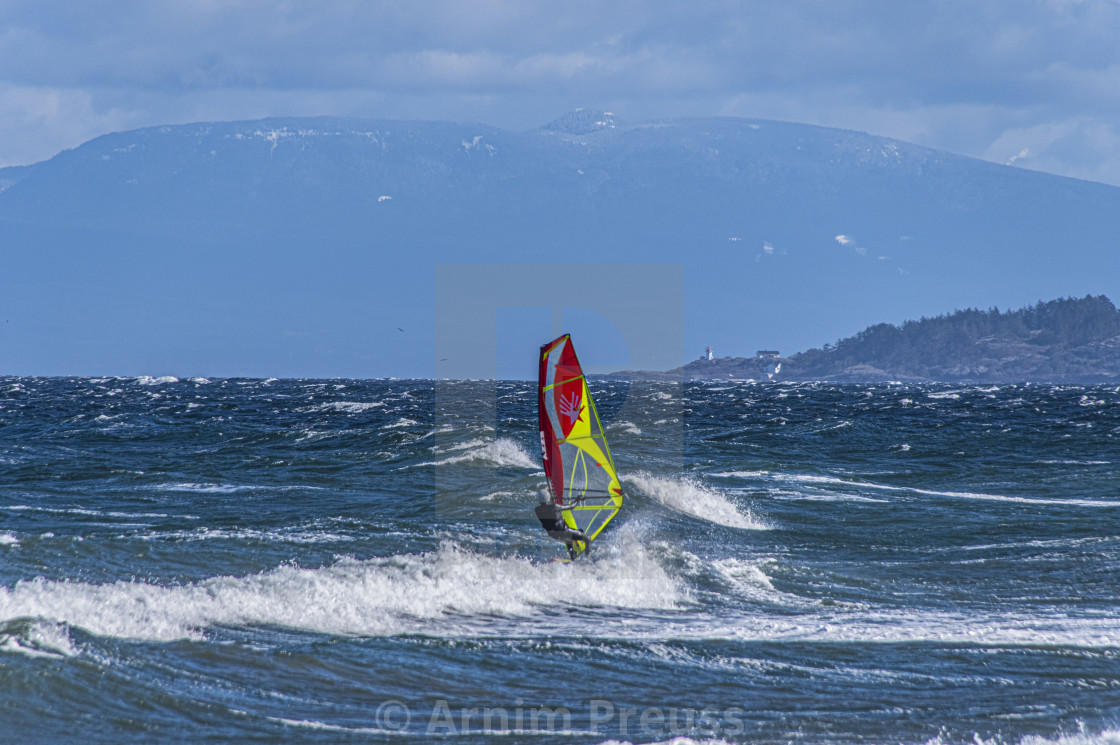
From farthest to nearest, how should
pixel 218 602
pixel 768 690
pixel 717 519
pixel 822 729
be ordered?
1. pixel 717 519
2. pixel 218 602
3. pixel 768 690
4. pixel 822 729

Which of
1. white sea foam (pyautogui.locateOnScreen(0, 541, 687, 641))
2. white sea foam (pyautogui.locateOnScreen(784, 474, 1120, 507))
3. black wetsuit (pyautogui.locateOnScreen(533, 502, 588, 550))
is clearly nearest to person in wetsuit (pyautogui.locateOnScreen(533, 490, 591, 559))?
black wetsuit (pyautogui.locateOnScreen(533, 502, 588, 550))

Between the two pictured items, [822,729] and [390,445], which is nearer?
[822,729]

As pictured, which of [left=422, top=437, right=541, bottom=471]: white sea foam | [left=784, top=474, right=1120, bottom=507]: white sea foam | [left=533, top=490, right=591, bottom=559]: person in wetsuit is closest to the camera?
[left=533, top=490, right=591, bottom=559]: person in wetsuit

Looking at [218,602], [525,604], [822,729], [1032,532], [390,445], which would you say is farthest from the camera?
[390,445]

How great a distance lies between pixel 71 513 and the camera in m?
17.2

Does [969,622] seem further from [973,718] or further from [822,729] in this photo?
[822,729]

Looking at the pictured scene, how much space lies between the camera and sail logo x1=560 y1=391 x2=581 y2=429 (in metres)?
13.3

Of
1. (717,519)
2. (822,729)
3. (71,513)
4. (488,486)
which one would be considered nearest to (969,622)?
(822,729)

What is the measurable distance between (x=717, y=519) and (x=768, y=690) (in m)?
10.7

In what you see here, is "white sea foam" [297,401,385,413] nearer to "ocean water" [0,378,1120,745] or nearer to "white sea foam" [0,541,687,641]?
"ocean water" [0,378,1120,745]

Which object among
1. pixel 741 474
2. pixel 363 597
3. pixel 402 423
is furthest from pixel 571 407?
pixel 402 423

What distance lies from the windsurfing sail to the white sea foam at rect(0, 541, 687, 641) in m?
0.87

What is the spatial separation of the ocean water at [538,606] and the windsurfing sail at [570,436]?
90 centimetres

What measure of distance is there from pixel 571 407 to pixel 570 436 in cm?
45
